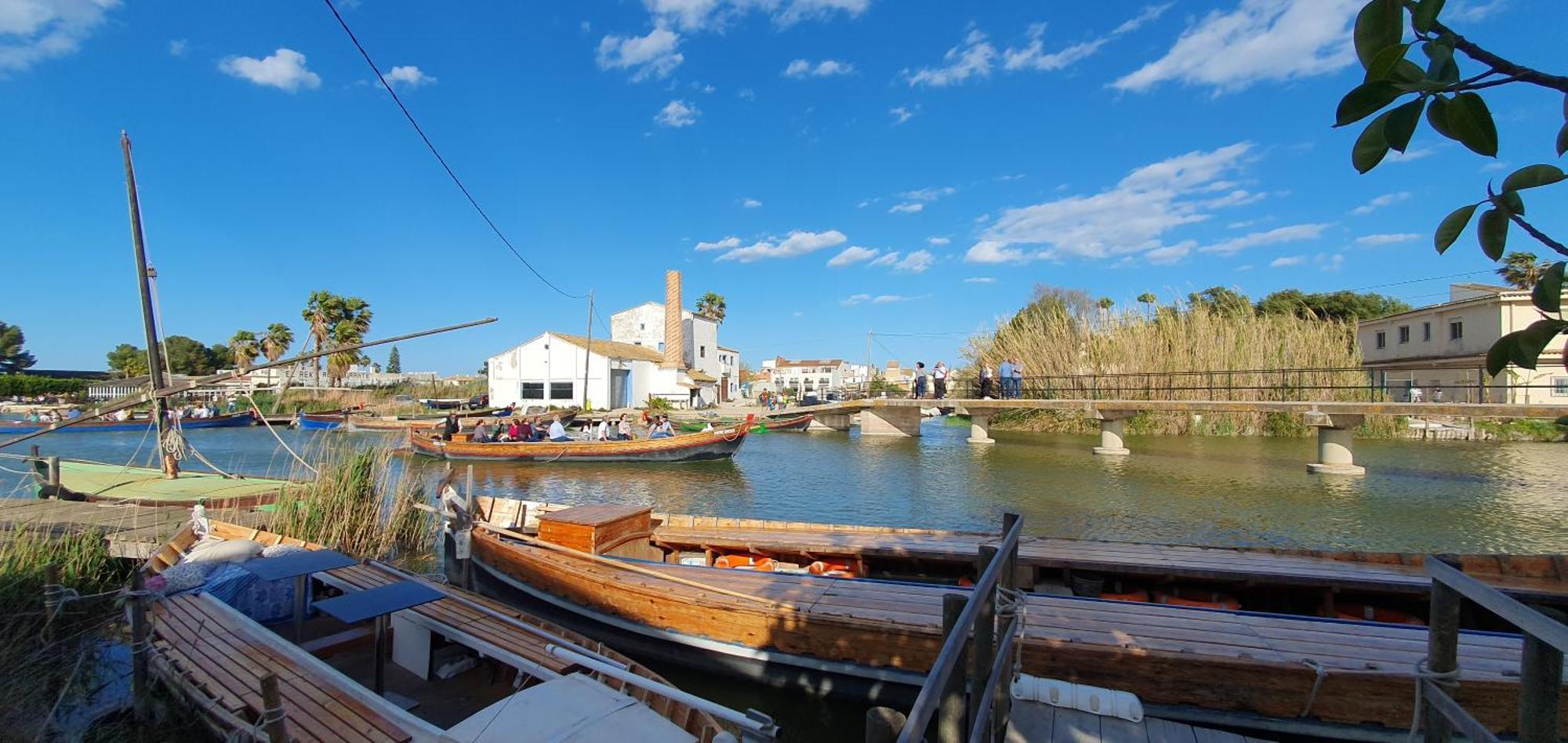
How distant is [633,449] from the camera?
23.5 meters

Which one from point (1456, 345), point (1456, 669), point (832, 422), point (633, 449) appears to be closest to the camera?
point (1456, 669)

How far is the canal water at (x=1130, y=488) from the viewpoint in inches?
Result: 498

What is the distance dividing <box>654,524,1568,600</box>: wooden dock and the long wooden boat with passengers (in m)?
0.68

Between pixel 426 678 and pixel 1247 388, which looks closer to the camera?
pixel 426 678

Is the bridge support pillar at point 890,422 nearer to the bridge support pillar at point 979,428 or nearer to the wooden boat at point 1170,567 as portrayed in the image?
the bridge support pillar at point 979,428

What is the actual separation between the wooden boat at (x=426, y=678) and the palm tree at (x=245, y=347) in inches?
2371

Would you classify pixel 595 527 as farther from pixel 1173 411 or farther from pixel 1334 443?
pixel 1173 411

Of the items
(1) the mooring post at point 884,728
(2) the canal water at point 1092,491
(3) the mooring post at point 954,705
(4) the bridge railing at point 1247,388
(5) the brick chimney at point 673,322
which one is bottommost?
(2) the canal water at point 1092,491

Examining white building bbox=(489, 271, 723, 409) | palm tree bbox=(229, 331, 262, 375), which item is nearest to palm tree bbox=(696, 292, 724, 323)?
white building bbox=(489, 271, 723, 409)

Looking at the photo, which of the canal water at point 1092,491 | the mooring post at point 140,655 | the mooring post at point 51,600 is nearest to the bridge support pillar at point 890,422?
the canal water at point 1092,491

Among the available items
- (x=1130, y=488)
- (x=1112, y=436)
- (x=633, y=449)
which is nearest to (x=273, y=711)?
(x=1130, y=488)

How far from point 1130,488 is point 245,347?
6334 cm

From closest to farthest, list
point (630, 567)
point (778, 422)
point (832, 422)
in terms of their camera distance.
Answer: point (630, 567)
point (778, 422)
point (832, 422)

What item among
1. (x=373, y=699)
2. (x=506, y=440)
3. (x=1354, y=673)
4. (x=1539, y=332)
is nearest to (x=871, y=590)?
(x=1354, y=673)
